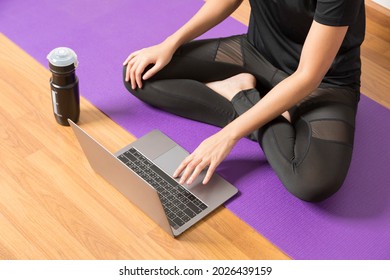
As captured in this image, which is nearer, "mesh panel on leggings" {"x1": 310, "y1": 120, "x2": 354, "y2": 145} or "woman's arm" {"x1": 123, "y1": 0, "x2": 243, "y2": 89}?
"mesh panel on leggings" {"x1": 310, "y1": 120, "x2": 354, "y2": 145}

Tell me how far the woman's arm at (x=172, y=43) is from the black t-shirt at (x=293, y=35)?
3.9 inches

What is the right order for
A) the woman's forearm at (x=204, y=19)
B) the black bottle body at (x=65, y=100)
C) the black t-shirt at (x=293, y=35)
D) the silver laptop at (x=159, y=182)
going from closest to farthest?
the silver laptop at (x=159, y=182)
the black t-shirt at (x=293, y=35)
the black bottle body at (x=65, y=100)
the woman's forearm at (x=204, y=19)

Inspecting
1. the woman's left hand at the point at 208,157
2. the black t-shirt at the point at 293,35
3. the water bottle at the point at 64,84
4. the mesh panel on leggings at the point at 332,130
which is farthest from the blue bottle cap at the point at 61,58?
the mesh panel on leggings at the point at 332,130

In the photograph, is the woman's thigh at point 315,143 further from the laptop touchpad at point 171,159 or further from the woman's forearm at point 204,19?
the woman's forearm at point 204,19

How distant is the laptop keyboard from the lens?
6.15 ft

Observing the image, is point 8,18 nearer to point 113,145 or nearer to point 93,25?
point 93,25

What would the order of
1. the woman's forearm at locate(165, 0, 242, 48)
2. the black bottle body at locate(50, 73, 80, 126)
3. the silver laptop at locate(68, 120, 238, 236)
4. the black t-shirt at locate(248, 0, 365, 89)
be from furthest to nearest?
the woman's forearm at locate(165, 0, 242, 48) → the black bottle body at locate(50, 73, 80, 126) → the black t-shirt at locate(248, 0, 365, 89) → the silver laptop at locate(68, 120, 238, 236)

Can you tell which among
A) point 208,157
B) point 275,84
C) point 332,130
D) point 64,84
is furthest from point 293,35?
point 64,84

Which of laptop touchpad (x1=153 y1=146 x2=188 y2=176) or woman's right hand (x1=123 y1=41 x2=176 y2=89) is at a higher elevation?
woman's right hand (x1=123 y1=41 x2=176 y2=89)

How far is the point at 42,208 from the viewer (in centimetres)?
189

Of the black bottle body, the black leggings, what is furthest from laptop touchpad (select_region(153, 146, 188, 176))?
the black bottle body

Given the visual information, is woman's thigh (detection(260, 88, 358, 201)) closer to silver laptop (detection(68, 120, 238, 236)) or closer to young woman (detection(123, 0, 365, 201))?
young woman (detection(123, 0, 365, 201))

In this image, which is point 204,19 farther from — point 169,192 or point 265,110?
point 169,192

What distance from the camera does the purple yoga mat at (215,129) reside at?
1.85 metres
